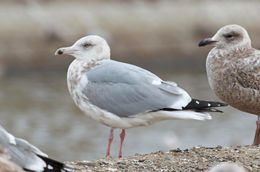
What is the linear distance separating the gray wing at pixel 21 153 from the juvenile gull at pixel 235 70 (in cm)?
257

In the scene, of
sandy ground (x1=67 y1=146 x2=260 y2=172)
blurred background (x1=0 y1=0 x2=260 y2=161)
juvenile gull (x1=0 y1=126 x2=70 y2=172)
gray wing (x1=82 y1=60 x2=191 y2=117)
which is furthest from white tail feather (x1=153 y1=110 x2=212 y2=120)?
blurred background (x1=0 y1=0 x2=260 y2=161)

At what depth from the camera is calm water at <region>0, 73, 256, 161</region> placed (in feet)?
49.0

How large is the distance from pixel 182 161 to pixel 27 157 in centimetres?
154

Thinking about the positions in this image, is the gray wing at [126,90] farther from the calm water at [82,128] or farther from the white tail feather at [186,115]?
the calm water at [82,128]

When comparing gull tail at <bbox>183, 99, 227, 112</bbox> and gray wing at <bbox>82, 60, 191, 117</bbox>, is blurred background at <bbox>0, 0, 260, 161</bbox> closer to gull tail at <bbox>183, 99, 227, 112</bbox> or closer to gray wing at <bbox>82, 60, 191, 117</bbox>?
gray wing at <bbox>82, 60, 191, 117</bbox>

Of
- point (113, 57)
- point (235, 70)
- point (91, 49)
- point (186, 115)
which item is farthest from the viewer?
point (113, 57)

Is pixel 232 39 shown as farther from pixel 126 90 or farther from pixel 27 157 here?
pixel 27 157

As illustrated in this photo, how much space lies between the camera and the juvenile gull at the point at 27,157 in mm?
4293

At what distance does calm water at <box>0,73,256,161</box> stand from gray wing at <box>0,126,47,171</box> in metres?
9.62

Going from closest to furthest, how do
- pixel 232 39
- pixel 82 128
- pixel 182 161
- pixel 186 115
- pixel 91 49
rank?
pixel 182 161 → pixel 186 115 → pixel 91 49 → pixel 232 39 → pixel 82 128

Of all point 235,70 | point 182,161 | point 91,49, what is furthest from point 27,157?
point 235,70

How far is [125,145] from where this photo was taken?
49.8ft

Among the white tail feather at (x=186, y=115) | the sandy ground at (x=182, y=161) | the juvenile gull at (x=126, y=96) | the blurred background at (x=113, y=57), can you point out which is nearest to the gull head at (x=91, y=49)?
the juvenile gull at (x=126, y=96)

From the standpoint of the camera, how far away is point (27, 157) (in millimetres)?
4336
